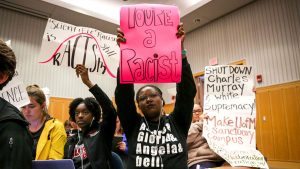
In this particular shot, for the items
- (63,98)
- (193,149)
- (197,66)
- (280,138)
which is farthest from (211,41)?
(193,149)

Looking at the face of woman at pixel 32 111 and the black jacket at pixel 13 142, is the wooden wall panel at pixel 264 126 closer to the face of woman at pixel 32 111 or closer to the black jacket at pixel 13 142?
the face of woman at pixel 32 111

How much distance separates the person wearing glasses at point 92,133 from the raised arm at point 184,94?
53cm

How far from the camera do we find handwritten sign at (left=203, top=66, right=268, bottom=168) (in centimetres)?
300

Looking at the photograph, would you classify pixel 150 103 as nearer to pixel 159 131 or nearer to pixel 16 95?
pixel 159 131

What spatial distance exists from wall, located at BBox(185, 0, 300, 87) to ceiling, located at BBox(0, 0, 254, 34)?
40 cm

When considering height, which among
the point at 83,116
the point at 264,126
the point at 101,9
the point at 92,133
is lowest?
the point at 264,126

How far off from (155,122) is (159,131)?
0.10 meters

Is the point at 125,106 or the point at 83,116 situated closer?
the point at 125,106

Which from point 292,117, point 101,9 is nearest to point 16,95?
point 292,117

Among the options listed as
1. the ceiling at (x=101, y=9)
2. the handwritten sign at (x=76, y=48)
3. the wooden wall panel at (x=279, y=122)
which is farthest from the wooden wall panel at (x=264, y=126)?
the handwritten sign at (x=76, y=48)

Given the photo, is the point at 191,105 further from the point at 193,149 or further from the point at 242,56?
the point at 242,56

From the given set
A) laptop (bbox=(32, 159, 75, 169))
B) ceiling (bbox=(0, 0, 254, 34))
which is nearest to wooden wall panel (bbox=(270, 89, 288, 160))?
ceiling (bbox=(0, 0, 254, 34))

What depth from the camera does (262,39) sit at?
6918mm

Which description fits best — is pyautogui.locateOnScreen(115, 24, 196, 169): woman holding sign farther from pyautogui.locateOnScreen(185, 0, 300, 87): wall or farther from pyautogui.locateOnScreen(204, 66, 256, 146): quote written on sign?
pyautogui.locateOnScreen(185, 0, 300, 87): wall
